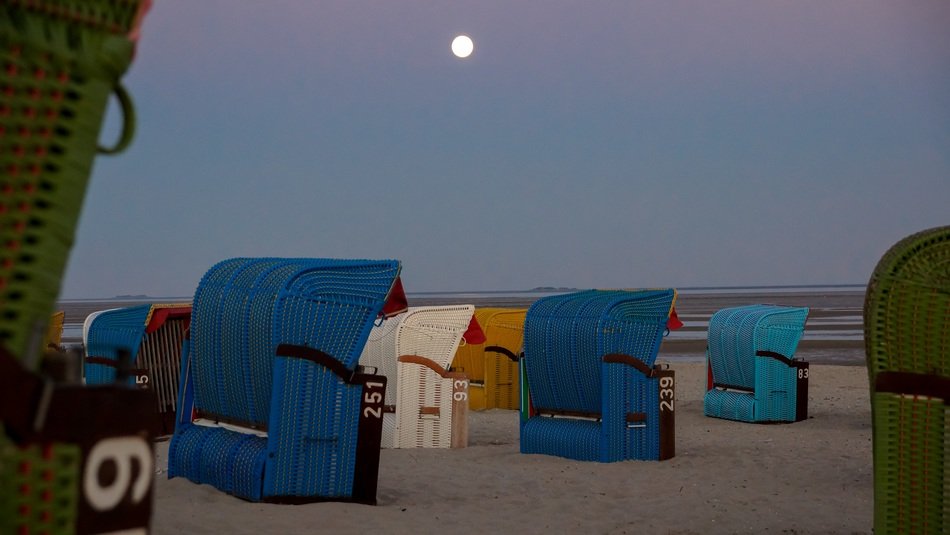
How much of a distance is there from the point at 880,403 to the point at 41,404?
432 centimetres

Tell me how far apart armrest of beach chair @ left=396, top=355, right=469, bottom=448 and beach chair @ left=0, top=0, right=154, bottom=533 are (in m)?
10.8

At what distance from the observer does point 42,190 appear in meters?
1.95

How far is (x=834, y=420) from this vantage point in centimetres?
1689

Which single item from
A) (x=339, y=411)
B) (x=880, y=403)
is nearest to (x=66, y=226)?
(x=880, y=403)

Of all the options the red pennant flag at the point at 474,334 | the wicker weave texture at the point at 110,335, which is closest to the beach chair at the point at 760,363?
the red pennant flag at the point at 474,334

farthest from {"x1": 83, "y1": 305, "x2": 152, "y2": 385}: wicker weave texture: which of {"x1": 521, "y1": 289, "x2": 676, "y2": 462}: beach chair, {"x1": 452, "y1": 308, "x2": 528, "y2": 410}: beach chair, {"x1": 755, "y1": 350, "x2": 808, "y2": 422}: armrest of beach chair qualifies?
{"x1": 755, "y1": 350, "x2": 808, "y2": 422}: armrest of beach chair

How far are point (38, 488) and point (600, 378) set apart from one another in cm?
989

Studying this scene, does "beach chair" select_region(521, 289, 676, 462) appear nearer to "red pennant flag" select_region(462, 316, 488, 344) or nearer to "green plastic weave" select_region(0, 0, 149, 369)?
"red pennant flag" select_region(462, 316, 488, 344)

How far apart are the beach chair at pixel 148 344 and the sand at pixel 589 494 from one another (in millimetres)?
849

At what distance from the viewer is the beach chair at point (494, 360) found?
58.5 ft

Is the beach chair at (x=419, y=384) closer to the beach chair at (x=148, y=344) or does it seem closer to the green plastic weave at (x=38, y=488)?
the beach chair at (x=148, y=344)

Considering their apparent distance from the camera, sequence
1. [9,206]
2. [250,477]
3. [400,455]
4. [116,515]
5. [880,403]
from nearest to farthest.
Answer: [9,206], [116,515], [880,403], [250,477], [400,455]

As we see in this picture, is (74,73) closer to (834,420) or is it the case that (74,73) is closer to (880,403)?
(880,403)

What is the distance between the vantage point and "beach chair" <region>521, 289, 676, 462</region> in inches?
459
